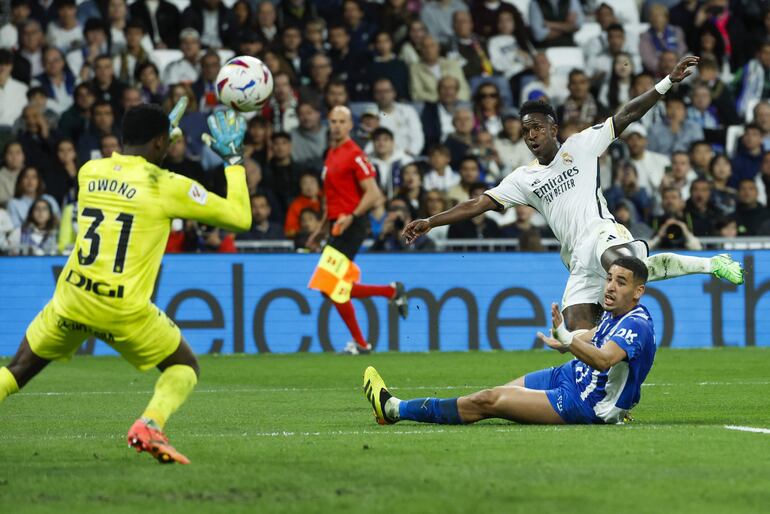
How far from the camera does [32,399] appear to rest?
12352mm

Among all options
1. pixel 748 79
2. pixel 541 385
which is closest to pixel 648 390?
pixel 541 385

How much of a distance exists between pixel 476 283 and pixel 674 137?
5.16 metres

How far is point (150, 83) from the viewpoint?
813 inches

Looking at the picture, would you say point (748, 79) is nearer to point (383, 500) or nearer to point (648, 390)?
point (648, 390)

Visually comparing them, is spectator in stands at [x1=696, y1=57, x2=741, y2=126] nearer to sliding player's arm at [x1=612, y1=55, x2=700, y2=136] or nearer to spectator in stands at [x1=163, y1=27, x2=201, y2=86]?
spectator in stands at [x1=163, y1=27, x2=201, y2=86]

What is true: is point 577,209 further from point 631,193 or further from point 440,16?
point 440,16

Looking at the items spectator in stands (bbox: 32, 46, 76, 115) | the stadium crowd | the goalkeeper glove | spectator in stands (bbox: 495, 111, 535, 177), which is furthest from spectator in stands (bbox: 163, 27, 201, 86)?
the goalkeeper glove

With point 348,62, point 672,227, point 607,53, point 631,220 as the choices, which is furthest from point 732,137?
point 348,62

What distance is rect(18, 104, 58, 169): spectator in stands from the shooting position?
19875 millimetres

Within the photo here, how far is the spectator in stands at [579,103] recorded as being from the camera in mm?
21453

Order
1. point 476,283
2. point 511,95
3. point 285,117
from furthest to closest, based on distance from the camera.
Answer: point 511,95 → point 285,117 → point 476,283

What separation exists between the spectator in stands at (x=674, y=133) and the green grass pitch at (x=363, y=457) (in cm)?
884

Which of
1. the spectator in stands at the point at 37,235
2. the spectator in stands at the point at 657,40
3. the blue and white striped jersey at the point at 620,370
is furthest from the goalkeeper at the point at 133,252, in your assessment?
the spectator in stands at the point at 657,40

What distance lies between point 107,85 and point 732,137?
31.7ft
